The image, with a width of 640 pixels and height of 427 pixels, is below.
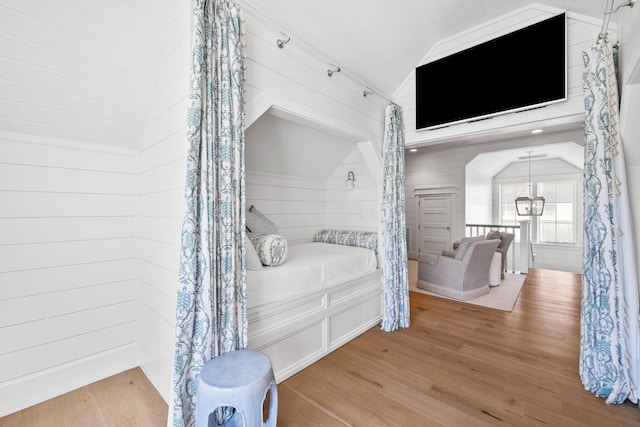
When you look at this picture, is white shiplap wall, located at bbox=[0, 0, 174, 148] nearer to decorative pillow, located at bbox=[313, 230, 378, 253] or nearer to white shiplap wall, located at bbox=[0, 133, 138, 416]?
white shiplap wall, located at bbox=[0, 133, 138, 416]

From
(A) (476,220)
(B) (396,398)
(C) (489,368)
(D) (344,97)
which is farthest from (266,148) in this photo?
(A) (476,220)

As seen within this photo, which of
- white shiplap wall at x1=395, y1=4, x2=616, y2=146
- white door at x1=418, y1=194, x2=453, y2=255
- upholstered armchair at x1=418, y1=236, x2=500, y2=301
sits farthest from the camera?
white door at x1=418, y1=194, x2=453, y2=255

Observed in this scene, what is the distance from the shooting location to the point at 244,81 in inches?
68.4

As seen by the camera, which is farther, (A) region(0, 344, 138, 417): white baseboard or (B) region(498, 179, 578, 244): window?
(B) region(498, 179, 578, 244): window

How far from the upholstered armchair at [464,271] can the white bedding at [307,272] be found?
1.62 metres

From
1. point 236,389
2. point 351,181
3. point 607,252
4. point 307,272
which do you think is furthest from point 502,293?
point 236,389

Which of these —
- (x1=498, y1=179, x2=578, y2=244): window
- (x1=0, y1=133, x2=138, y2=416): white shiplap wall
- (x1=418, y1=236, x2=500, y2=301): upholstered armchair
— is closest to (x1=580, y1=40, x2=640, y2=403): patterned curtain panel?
(x1=418, y1=236, x2=500, y2=301): upholstered armchair

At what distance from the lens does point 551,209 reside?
714 cm

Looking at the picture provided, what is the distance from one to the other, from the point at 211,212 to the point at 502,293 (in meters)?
4.36

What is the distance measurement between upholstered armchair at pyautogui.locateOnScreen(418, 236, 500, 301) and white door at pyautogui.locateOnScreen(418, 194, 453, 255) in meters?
2.38

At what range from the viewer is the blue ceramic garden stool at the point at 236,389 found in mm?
1227

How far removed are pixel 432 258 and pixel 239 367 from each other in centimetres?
353

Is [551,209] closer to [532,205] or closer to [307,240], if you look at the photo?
[532,205]

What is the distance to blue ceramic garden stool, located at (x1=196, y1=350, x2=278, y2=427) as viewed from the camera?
1.23 metres
